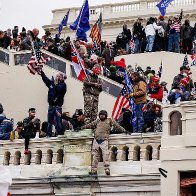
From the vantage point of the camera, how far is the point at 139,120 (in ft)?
89.2

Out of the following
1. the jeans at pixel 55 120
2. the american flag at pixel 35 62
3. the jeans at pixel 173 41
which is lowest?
the jeans at pixel 55 120

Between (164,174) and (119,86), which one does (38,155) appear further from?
(119,86)

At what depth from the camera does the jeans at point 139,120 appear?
2708 centimetres

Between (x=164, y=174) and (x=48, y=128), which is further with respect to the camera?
(x=48, y=128)

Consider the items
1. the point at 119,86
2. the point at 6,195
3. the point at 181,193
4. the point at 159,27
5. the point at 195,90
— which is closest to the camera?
the point at 6,195

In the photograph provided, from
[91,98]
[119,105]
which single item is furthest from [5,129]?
[119,105]

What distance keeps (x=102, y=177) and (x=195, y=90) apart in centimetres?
451

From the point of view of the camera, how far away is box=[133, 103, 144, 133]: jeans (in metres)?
27.1

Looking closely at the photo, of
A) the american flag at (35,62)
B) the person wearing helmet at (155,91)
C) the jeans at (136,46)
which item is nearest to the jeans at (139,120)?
the person wearing helmet at (155,91)

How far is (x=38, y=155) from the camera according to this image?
27.8 metres

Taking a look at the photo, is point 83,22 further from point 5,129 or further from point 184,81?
point 5,129

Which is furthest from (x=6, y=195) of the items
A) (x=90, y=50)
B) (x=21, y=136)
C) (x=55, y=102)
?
(x=90, y=50)

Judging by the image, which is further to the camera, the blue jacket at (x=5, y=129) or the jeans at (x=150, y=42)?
the jeans at (x=150, y=42)

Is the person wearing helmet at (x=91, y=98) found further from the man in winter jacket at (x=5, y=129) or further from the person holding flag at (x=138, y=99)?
the man in winter jacket at (x=5, y=129)
